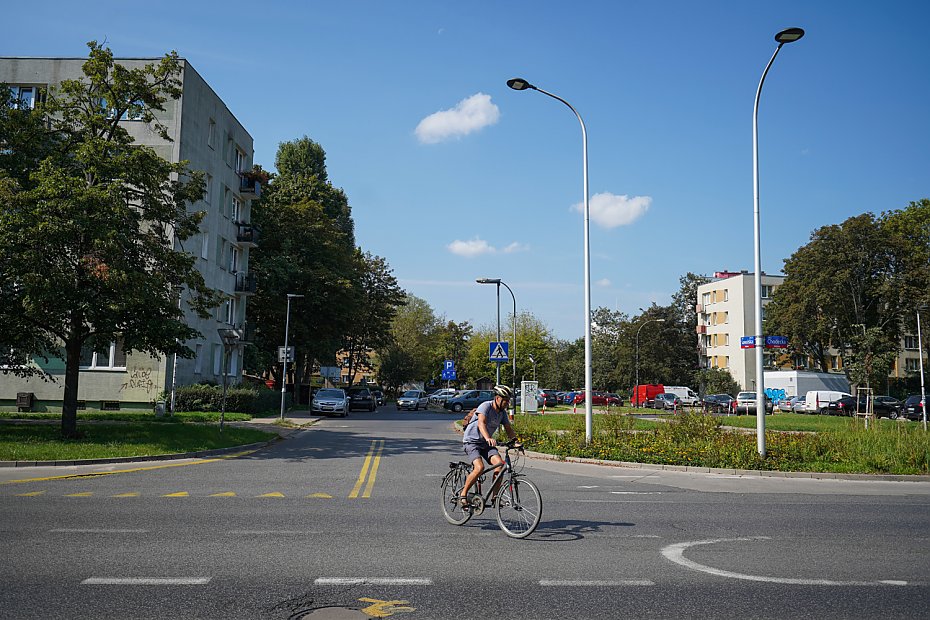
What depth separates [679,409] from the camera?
21.0m

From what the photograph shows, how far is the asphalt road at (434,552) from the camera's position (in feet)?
18.8

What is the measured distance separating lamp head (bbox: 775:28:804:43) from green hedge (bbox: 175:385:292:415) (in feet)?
82.4

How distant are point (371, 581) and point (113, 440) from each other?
603 inches

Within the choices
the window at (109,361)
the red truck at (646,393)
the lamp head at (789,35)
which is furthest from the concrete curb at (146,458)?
the red truck at (646,393)

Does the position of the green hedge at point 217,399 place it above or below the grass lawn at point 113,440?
above

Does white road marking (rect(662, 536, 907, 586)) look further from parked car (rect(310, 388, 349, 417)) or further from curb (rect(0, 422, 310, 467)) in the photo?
parked car (rect(310, 388, 349, 417))

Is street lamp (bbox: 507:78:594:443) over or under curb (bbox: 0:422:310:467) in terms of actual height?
over

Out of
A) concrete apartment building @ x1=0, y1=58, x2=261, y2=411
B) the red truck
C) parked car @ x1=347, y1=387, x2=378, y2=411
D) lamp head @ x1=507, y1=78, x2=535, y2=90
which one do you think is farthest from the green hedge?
the red truck

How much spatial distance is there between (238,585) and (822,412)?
55.2m

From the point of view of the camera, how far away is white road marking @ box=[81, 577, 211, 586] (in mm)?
6219

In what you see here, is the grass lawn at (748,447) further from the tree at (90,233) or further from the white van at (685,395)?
the white van at (685,395)

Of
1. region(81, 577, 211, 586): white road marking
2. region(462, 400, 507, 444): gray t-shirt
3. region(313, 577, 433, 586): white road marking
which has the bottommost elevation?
region(81, 577, 211, 586): white road marking

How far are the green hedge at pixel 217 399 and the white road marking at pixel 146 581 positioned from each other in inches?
1045

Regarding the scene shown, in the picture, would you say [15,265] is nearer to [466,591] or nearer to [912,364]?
[466,591]
